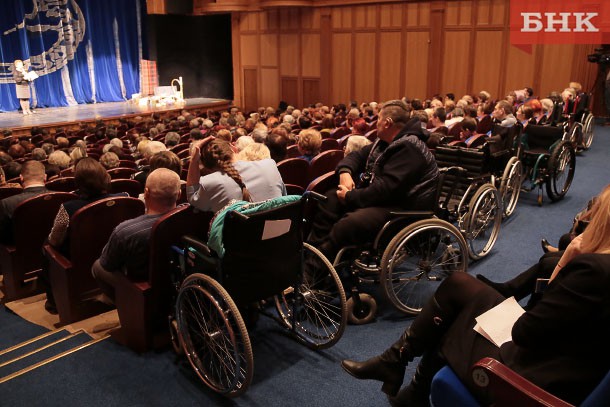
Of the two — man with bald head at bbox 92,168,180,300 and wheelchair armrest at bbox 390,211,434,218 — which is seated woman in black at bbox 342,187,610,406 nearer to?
wheelchair armrest at bbox 390,211,434,218

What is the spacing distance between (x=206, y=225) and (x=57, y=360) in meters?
0.95

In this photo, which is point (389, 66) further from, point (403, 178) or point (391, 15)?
point (403, 178)

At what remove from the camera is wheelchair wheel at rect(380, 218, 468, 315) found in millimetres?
2705

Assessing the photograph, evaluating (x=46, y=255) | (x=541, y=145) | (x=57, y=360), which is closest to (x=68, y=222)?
(x=46, y=255)

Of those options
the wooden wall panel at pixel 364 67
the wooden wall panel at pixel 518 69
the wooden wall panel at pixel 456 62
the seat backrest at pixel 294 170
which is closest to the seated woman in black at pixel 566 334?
the seat backrest at pixel 294 170

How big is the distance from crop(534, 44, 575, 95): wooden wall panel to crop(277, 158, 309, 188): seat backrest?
829cm

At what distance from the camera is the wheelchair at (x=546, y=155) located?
4.86 m

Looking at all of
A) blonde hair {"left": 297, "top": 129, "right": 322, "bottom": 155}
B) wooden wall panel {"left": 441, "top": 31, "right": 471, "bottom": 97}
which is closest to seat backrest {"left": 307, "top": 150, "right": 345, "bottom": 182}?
blonde hair {"left": 297, "top": 129, "right": 322, "bottom": 155}

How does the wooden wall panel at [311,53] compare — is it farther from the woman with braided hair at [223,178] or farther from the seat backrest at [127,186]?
the woman with braided hair at [223,178]

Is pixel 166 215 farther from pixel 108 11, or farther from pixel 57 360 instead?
pixel 108 11

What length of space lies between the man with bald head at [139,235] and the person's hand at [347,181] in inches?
38.4

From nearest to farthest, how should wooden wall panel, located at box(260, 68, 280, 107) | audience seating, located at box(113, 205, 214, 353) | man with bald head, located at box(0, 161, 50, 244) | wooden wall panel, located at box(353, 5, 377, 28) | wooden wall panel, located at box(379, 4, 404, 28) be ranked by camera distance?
audience seating, located at box(113, 205, 214, 353), man with bald head, located at box(0, 161, 50, 244), wooden wall panel, located at box(379, 4, 404, 28), wooden wall panel, located at box(353, 5, 377, 28), wooden wall panel, located at box(260, 68, 280, 107)

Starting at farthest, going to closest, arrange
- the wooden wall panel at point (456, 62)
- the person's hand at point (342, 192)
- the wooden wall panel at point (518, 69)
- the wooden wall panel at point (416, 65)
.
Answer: the wooden wall panel at point (416, 65) < the wooden wall panel at point (456, 62) < the wooden wall panel at point (518, 69) < the person's hand at point (342, 192)

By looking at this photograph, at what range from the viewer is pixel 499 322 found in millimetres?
1774
